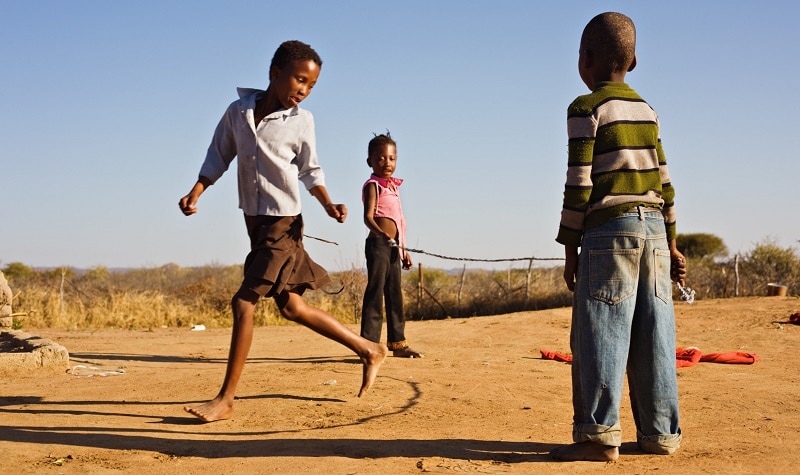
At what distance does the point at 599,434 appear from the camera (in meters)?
3.81

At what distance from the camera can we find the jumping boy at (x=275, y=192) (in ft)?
15.7

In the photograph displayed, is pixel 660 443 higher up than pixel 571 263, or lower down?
lower down

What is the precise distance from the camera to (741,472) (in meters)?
3.75

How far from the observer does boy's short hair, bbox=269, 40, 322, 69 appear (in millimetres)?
4914

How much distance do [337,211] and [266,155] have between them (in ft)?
1.68

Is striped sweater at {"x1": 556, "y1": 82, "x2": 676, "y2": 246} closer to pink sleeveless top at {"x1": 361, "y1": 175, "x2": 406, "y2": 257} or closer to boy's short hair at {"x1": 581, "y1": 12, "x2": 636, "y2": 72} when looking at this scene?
boy's short hair at {"x1": 581, "y1": 12, "x2": 636, "y2": 72}

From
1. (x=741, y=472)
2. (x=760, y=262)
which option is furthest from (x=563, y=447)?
(x=760, y=262)

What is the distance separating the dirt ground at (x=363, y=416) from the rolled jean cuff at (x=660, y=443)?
0.05 m

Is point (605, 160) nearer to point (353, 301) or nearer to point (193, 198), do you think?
point (193, 198)

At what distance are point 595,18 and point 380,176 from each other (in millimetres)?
3560

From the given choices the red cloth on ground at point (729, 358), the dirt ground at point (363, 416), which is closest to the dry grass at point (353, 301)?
the dirt ground at point (363, 416)

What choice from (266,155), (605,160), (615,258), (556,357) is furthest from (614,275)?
(556,357)

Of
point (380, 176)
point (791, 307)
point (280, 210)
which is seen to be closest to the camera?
point (280, 210)

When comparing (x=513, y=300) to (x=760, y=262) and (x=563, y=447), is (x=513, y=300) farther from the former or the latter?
(x=563, y=447)
